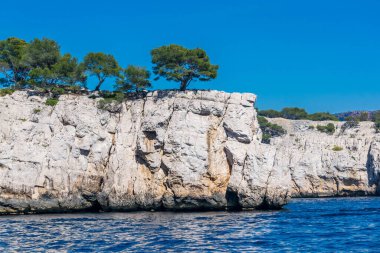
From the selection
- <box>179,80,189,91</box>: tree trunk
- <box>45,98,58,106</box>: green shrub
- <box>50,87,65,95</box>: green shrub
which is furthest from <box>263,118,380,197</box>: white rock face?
<box>45,98,58,106</box>: green shrub

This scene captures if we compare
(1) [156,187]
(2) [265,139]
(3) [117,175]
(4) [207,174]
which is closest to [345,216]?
(4) [207,174]

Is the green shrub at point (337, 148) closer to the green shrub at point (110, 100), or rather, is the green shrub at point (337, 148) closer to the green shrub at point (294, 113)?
the green shrub at point (294, 113)

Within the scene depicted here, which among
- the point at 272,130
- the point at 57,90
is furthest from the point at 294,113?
the point at 57,90

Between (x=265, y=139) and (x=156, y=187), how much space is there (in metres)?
58.3

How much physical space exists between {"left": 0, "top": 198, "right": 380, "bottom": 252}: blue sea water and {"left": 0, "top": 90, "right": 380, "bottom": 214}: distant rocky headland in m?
4.86

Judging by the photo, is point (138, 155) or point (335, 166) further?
point (335, 166)

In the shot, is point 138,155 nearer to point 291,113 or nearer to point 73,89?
point 73,89

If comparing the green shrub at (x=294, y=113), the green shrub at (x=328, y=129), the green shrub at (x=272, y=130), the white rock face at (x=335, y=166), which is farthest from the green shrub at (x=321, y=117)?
the white rock face at (x=335, y=166)

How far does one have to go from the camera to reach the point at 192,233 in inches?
1292

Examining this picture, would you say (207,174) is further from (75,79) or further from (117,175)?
(75,79)

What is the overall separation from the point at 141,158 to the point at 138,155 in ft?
1.47

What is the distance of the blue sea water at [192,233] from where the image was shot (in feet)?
90.5

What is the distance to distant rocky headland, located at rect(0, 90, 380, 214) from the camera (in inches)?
1946

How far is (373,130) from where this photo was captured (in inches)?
4028
